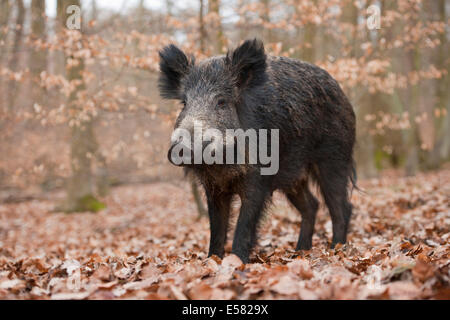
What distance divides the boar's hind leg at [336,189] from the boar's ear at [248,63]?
1.59m

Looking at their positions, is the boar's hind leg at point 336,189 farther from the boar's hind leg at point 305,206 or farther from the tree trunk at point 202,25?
the tree trunk at point 202,25

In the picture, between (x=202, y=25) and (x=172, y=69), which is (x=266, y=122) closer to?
(x=172, y=69)

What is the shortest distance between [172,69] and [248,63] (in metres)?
0.89

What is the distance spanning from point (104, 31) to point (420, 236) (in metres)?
7.02

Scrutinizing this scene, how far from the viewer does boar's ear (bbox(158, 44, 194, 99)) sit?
14.9 ft

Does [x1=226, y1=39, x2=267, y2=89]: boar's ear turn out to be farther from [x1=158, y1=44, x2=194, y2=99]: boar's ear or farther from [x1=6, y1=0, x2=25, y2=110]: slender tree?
[x1=6, y1=0, x2=25, y2=110]: slender tree

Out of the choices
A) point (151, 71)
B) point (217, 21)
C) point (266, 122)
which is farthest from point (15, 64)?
point (266, 122)

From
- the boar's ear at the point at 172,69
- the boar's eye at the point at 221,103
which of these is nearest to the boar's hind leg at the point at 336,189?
the boar's eye at the point at 221,103

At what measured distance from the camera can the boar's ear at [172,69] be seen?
4551 millimetres

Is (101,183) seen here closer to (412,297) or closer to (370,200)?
(370,200)

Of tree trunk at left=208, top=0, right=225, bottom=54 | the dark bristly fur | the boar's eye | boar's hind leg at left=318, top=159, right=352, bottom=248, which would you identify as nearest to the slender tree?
tree trunk at left=208, top=0, right=225, bottom=54
